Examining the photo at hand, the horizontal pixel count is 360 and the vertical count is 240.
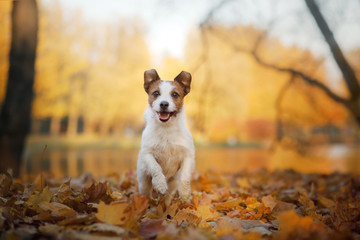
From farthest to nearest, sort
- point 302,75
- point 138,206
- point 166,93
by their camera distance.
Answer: point 302,75
point 166,93
point 138,206

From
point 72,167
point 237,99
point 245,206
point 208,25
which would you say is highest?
point 208,25

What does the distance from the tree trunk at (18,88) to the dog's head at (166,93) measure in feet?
12.2

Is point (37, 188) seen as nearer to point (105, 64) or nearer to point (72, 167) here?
point (72, 167)

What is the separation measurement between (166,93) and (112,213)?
1.44 meters

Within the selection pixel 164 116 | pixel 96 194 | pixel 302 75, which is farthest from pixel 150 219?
pixel 302 75

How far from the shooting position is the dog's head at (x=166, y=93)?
2.92 meters

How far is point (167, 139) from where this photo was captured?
10.2 ft

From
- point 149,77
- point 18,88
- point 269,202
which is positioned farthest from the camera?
point 18,88

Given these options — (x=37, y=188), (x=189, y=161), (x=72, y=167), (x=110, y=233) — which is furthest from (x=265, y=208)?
(x=72, y=167)

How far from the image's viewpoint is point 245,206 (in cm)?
296

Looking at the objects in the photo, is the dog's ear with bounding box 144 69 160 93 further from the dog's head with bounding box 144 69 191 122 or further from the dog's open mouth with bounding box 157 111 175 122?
the dog's open mouth with bounding box 157 111 175 122

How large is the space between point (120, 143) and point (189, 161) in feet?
62.0

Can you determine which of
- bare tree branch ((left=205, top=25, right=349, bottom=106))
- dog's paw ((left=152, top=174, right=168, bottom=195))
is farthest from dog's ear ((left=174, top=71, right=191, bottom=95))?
bare tree branch ((left=205, top=25, right=349, bottom=106))

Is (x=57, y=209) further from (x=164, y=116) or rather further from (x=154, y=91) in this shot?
(x=154, y=91)
